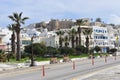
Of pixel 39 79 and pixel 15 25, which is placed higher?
pixel 15 25

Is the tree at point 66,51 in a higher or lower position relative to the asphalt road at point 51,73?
higher

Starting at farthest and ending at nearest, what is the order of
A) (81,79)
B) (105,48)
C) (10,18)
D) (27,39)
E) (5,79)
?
(105,48), (27,39), (10,18), (5,79), (81,79)

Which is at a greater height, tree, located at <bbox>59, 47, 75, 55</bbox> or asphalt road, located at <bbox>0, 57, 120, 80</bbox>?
tree, located at <bbox>59, 47, 75, 55</bbox>

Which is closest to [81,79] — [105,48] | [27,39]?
[27,39]

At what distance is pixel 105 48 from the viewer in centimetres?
16100

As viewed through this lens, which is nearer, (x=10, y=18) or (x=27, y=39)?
(x=10, y=18)

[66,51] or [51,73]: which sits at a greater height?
[66,51]

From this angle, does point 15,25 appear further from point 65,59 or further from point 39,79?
point 39,79

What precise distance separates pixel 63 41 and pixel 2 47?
5820 cm

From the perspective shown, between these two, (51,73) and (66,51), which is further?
(66,51)

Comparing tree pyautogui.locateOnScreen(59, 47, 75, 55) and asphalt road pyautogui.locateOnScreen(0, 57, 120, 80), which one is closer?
asphalt road pyautogui.locateOnScreen(0, 57, 120, 80)

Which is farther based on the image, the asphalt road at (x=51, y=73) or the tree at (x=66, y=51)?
the tree at (x=66, y=51)

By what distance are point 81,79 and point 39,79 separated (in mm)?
3116

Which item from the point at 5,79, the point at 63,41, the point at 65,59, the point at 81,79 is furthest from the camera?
the point at 63,41
